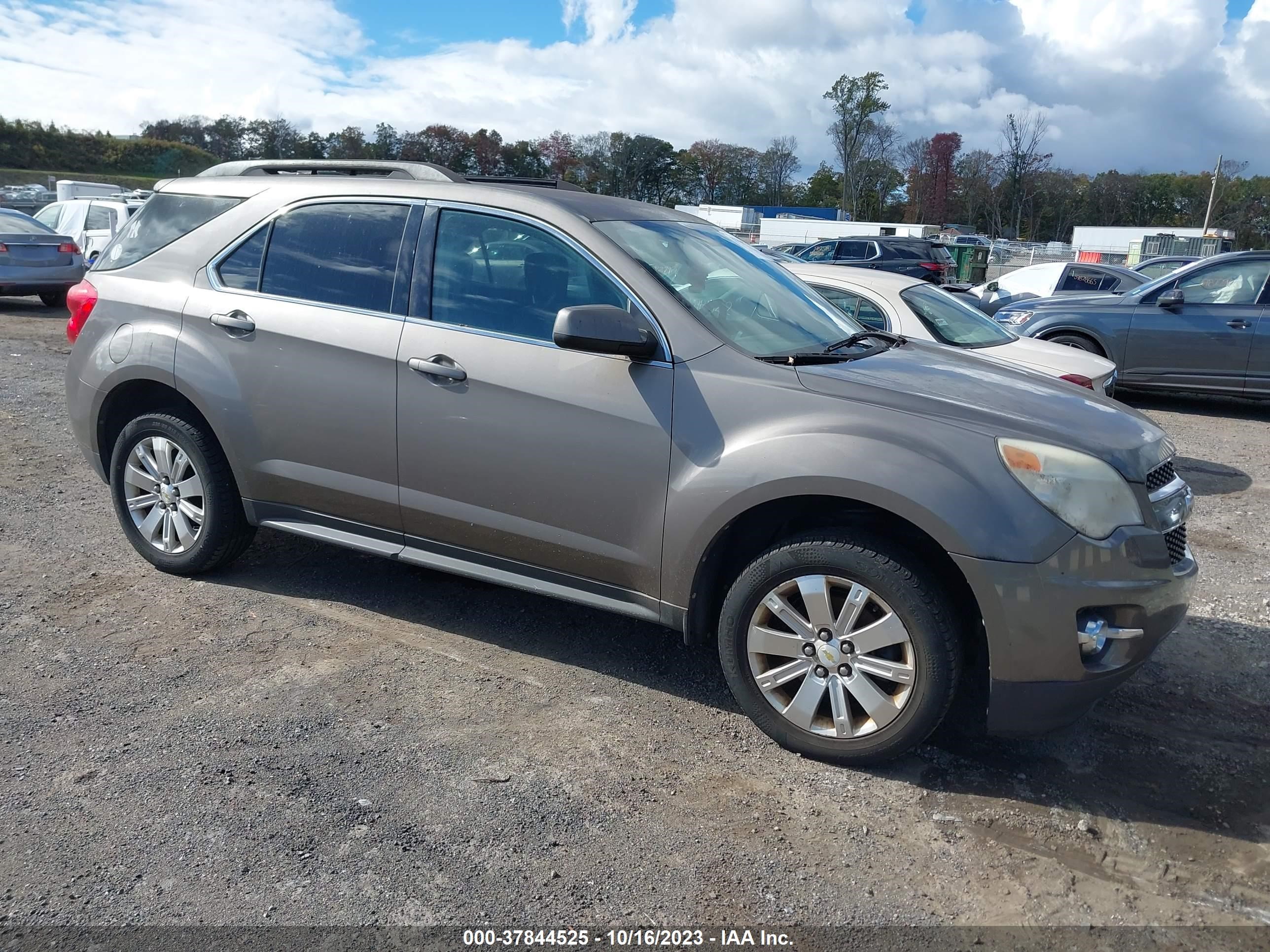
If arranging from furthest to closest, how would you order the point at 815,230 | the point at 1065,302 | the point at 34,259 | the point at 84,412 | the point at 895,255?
the point at 815,230
the point at 895,255
the point at 34,259
the point at 1065,302
the point at 84,412

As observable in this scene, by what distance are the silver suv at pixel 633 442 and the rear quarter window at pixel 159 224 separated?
17 millimetres

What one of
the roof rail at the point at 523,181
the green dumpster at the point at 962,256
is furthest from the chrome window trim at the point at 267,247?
the green dumpster at the point at 962,256

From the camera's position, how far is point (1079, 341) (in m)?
10.7

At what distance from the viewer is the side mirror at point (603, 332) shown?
11.3 feet

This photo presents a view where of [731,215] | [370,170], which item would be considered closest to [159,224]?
[370,170]

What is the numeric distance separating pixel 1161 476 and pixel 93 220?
1987 cm

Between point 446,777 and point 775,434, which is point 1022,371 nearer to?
point 775,434

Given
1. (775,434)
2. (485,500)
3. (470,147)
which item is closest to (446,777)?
(485,500)

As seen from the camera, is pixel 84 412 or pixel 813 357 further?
pixel 84 412

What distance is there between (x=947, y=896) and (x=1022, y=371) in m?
2.26

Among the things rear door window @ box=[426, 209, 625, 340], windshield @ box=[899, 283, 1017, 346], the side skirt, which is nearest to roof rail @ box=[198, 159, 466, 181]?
rear door window @ box=[426, 209, 625, 340]

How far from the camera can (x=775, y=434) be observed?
3.37 meters

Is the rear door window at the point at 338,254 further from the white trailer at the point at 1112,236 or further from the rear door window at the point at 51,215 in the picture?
the white trailer at the point at 1112,236

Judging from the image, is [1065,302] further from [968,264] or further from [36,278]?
[968,264]
